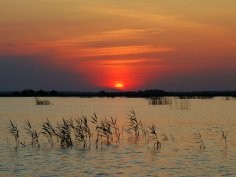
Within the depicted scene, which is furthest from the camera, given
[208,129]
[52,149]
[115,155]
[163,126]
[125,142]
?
[163,126]

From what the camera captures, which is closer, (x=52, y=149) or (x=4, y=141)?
(x=52, y=149)

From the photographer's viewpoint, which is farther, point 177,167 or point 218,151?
point 218,151

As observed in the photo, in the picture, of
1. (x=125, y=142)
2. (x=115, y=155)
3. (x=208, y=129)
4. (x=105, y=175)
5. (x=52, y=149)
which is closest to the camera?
(x=105, y=175)

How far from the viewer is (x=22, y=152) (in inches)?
1015

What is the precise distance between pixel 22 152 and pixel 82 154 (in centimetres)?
313

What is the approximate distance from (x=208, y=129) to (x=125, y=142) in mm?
10043

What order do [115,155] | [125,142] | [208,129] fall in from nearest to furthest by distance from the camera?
[115,155] → [125,142] → [208,129]

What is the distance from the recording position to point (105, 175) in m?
19.5

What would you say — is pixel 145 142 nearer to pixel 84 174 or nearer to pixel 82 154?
pixel 82 154

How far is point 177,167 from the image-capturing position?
69.8ft

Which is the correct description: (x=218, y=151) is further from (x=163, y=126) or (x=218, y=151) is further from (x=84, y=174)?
(x=163, y=126)

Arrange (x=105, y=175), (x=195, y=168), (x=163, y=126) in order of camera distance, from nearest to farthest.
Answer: (x=105, y=175) → (x=195, y=168) → (x=163, y=126)

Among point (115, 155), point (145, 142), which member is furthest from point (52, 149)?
point (145, 142)

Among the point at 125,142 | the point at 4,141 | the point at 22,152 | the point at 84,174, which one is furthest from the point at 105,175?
the point at 4,141
